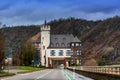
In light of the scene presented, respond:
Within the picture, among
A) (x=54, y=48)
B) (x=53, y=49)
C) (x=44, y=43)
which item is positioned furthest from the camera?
(x=44, y=43)

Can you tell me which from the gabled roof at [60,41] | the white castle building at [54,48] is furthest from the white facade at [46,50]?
the gabled roof at [60,41]

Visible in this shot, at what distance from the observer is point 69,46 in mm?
184000

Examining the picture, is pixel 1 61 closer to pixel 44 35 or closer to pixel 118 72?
pixel 118 72

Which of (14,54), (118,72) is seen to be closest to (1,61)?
(118,72)

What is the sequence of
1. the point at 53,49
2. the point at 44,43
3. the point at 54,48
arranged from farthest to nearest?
the point at 44,43 < the point at 53,49 < the point at 54,48

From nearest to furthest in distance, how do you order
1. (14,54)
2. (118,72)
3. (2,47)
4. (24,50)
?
(118,72) < (2,47) < (24,50) < (14,54)

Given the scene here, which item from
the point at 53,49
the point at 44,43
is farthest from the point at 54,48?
the point at 44,43

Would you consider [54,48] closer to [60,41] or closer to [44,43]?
[60,41]

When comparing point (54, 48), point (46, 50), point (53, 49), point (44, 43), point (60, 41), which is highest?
point (60, 41)

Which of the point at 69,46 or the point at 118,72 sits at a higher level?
the point at 69,46

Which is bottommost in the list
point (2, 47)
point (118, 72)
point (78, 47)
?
point (118, 72)

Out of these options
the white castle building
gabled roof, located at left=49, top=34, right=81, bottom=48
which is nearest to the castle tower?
the white castle building

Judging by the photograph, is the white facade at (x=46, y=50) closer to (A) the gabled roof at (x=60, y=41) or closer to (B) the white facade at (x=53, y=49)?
(B) the white facade at (x=53, y=49)

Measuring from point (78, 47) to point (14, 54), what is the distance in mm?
26408
